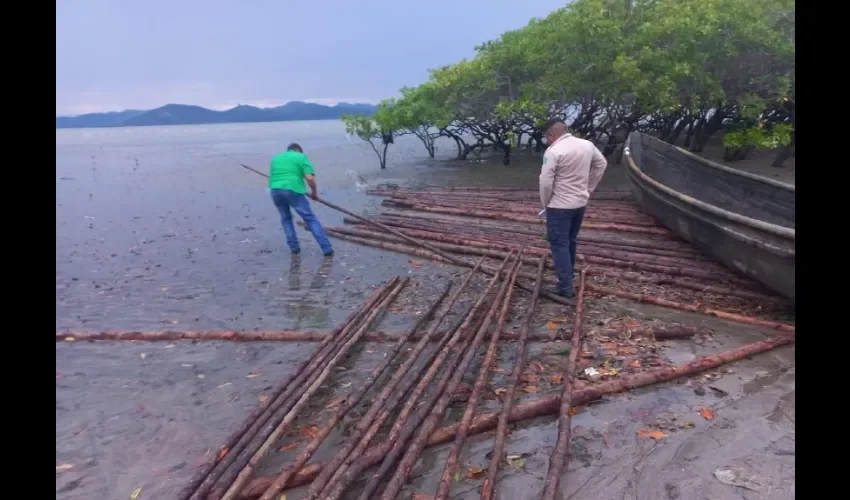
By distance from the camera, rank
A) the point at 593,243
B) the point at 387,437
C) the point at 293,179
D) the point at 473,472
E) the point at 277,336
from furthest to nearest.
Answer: the point at 293,179 < the point at 593,243 < the point at 277,336 < the point at 387,437 < the point at 473,472

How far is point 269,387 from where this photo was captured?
445 cm

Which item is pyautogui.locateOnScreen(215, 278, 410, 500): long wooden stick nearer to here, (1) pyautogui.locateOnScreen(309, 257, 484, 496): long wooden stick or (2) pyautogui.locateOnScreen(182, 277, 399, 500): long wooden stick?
(2) pyautogui.locateOnScreen(182, 277, 399, 500): long wooden stick

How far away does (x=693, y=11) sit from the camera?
13531 millimetres

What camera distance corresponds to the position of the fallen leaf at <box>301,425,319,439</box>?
3579 millimetres

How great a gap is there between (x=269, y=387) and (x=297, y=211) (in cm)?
468

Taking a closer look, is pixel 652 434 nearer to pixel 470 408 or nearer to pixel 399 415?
pixel 470 408

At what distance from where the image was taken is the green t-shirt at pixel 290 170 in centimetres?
849

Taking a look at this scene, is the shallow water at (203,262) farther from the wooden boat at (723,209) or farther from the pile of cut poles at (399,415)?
the wooden boat at (723,209)

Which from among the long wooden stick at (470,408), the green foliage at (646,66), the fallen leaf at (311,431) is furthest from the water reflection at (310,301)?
the green foliage at (646,66)

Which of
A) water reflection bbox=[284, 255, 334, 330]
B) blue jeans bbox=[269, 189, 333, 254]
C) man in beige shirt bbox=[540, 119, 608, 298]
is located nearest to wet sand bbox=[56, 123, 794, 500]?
water reflection bbox=[284, 255, 334, 330]

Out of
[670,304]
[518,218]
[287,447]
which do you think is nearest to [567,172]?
[670,304]

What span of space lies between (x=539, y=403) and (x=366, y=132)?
18.7 meters

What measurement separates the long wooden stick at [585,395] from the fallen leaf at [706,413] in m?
0.41

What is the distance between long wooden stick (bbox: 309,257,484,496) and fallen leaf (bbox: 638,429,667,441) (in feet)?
5.14
